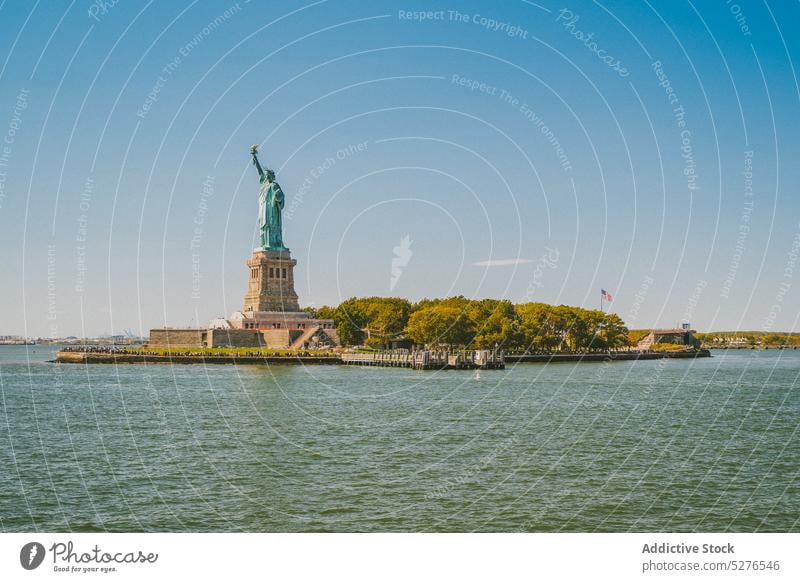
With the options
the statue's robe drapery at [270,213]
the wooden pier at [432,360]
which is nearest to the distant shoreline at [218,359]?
the wooden pier at [432,360]

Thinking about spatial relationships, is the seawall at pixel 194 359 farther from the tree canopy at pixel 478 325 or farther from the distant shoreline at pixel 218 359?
the tree canopy at pixel 478 325

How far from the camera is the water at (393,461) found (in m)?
23.9

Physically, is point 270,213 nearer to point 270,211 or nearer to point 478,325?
point 270,211

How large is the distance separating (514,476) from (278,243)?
87.7 m

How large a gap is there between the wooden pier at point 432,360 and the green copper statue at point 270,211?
75.1 ft

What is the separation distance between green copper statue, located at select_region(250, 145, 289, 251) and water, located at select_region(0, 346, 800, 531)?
178 ft

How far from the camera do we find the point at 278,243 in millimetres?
114062

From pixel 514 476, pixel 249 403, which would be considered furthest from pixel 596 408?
pixel 514 476

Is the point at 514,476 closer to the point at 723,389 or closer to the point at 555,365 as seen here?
the point at 723,389

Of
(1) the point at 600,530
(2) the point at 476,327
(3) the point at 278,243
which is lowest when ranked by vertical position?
(1) the point at 600,530

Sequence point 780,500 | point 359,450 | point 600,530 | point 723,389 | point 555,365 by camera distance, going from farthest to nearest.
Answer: point 555,365, point 723,389, point 359,450, point 780,500, point 600,530
